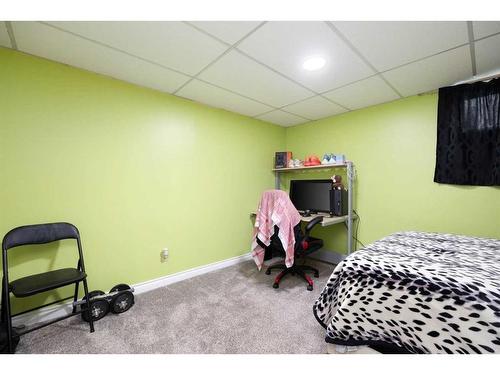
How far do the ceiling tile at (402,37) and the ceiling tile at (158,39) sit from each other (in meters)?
0.96

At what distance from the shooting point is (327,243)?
3.24 metres

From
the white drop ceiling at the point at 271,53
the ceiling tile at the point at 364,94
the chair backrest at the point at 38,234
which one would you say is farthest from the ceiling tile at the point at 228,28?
the chair backrest at the point at 38,234

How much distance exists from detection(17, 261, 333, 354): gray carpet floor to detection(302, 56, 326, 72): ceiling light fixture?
7.17ft

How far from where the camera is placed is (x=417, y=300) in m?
1.11

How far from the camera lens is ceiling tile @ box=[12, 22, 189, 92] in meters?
1.47

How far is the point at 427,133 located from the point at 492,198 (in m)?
0.87

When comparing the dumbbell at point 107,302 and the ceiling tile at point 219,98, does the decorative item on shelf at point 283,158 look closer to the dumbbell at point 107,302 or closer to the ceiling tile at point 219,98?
the ceiling tile at point 219,98

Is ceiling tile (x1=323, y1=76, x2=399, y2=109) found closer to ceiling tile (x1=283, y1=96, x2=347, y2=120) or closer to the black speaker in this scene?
ceiling tile (x1=283, y1=96, x2=347, y2=120)

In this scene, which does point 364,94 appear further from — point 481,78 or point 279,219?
point 279,219

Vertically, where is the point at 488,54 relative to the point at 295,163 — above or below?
above

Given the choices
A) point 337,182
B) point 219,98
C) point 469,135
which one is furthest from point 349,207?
point 219,98

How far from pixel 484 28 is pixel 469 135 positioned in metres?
1.13
